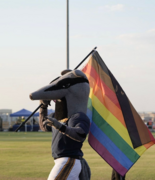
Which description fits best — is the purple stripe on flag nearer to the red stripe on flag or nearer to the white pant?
the red stripe on flag

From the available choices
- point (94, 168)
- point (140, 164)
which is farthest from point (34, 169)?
point (140, 164)

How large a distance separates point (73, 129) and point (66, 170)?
49 cm

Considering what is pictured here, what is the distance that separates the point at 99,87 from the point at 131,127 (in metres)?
0.90

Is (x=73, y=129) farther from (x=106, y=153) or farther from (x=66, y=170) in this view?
(x=106, y=153)

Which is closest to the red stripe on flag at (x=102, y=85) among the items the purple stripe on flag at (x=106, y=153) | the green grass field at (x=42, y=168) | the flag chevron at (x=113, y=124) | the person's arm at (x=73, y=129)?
the flag chevron at (x=113, y=124)

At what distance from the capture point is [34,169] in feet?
36.0

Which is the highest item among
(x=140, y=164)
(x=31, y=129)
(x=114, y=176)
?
(x=114, y=176)

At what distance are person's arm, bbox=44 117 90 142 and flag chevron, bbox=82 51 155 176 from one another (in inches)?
70.5

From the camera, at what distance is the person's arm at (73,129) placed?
4.47 meters

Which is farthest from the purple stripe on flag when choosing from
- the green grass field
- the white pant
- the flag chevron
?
the green grass field

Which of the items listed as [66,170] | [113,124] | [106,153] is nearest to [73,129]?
[66,170]

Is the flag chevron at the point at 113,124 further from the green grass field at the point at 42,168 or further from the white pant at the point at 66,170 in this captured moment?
the green grass field at the point at 42,168

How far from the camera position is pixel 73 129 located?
183 inches

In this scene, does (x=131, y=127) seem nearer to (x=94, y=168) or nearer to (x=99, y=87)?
(x=99, y=87)
